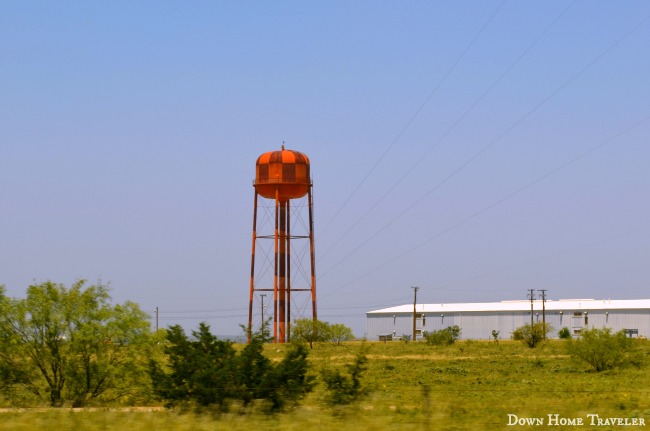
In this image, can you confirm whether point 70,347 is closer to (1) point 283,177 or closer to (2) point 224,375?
(2) point 224,375

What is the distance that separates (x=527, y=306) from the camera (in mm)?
125938

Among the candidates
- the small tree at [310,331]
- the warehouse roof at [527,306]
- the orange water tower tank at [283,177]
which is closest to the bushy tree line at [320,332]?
the small tree at [310,331]

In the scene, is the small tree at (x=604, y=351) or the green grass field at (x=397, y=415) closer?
the green grass field at (x=397, y=415)

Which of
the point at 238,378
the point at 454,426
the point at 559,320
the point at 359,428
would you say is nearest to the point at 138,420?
the point at 359,428

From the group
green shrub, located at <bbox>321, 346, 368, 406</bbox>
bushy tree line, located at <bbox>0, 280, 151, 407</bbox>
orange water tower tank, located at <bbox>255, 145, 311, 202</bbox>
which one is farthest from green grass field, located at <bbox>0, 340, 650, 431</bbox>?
orange water tower tank, located at <bbox>255, 145, 311, 202</bbox>

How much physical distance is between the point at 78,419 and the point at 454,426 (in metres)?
6.58

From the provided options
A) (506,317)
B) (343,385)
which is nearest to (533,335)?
(506,317)

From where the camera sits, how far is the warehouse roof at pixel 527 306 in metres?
119

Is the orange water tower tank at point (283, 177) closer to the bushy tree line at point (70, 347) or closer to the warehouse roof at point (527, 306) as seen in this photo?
the bushy tree line at point (70, 347)

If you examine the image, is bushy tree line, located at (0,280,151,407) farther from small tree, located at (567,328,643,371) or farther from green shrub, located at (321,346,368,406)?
small tree, located at (567,328,643,371)

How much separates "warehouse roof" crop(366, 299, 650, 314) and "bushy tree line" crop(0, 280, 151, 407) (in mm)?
92573

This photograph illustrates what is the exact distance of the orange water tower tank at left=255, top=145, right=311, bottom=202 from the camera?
2982 inches

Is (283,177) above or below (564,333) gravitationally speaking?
above

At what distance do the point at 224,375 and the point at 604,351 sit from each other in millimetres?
26724
